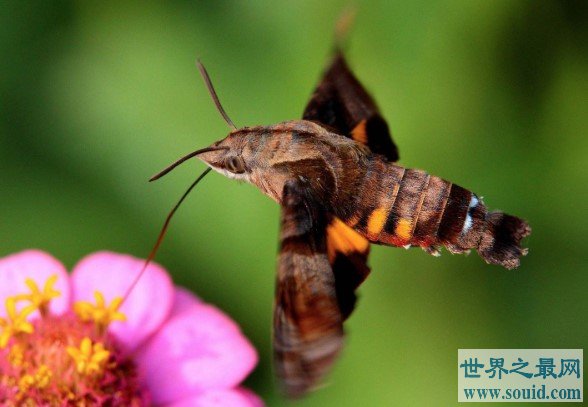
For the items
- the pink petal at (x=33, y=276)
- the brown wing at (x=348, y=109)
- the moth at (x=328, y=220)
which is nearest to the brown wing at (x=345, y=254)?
the moth at (x=328, y=220)

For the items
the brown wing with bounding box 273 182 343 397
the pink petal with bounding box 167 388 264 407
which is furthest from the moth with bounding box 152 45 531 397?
the pink petal with bounding box 167 388 264 407

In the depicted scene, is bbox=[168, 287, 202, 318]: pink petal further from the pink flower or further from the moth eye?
the moth eye

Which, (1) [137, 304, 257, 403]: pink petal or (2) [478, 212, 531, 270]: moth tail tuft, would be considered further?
(1) [137, 304, 257, 403]: pink petal

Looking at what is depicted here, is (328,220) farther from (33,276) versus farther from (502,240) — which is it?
(33,276)

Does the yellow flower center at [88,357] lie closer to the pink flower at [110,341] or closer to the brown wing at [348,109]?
the pink flower at [110,341]

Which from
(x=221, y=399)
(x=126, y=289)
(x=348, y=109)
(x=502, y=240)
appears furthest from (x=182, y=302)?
(x=502, y=240)

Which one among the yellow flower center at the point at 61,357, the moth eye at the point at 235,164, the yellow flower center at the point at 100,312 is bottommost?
the yellow flower center at the point at 61,357

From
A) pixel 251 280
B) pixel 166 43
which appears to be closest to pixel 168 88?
pixel 166 43
